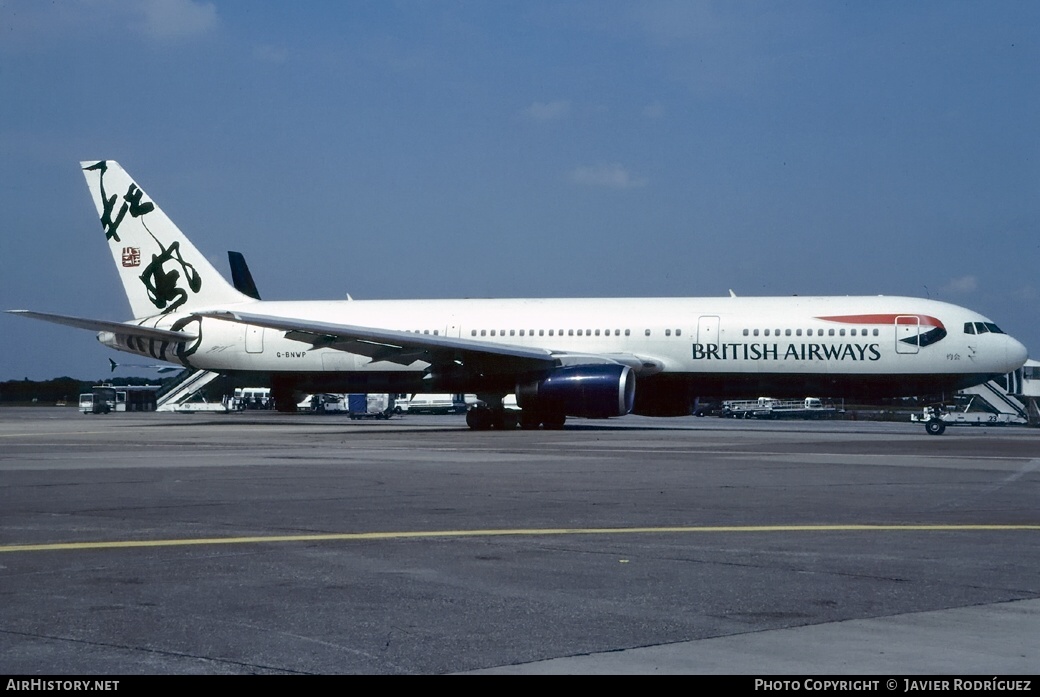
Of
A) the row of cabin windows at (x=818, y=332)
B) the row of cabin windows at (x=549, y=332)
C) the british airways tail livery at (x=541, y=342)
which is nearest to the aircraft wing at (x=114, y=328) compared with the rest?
the british airways tail livery at (x=541, y=342)

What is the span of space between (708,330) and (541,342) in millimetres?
4880

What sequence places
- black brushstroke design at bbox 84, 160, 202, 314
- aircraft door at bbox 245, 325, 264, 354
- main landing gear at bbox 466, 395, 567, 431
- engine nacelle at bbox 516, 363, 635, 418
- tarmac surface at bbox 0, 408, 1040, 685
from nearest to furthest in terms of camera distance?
1. tarmac surface at bbox 0, 408, 1040, 685
2. engine nacelle at bbox 516, 363, 635, 418
3. main landing gear at bbox 466, 395, 567, 431
4. aircraft door at bbox 245, 325, 264, 354
5. black brushstroke design at bbox 84, 160, 202, 314

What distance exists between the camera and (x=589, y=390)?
96.3 ft

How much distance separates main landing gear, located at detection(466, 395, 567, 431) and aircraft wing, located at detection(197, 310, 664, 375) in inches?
65.0

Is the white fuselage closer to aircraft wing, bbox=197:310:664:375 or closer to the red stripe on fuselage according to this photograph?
the red stripe on fuselage

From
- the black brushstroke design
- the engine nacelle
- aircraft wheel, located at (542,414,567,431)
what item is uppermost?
the black brushstroke design

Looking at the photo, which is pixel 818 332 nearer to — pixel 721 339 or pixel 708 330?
pixel 721 339

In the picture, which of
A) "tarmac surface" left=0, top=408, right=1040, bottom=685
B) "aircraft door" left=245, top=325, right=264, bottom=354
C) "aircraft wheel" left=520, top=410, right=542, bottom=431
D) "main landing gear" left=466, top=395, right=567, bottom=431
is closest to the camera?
"tarmac surface" left=0, top=408, right=1040, bottom=685

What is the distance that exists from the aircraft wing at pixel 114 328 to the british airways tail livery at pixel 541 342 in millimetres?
60

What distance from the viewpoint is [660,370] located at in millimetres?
32188

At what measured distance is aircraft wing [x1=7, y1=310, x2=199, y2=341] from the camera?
3253cm

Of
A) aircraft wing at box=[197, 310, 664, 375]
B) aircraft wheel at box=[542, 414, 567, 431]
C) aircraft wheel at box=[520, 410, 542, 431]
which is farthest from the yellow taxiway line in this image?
aircraft wheel at box=[520, 410, 542, 431]

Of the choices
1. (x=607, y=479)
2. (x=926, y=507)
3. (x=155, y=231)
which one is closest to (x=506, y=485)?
(x=607, y=479)

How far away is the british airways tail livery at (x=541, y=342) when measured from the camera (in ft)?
99.7
